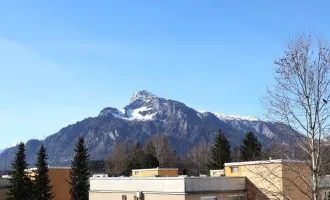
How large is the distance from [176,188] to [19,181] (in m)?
25.8

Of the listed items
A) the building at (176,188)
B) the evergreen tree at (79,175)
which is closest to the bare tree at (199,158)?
the evergreen tree at (79,175)

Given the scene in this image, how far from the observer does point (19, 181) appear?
51406 mm

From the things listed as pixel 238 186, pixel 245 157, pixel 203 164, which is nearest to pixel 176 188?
pixel 238 186

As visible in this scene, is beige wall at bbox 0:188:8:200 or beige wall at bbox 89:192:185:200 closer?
beige wall at bbox 89:192:185:200

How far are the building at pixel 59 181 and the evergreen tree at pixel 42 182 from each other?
2.98m

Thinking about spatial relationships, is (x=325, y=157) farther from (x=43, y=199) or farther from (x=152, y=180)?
(x=43, y=199)

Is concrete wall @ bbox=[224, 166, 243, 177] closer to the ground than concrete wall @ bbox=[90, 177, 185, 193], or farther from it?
farther from it

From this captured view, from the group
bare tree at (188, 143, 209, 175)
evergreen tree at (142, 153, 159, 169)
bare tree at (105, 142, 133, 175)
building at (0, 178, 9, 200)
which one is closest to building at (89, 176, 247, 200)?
building at (0, 178, 9, 200)

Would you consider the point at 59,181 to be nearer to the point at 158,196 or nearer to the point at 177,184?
the point at 158,196

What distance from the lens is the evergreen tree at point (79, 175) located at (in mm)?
52750

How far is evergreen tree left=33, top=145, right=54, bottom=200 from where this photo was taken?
5259 centimetres

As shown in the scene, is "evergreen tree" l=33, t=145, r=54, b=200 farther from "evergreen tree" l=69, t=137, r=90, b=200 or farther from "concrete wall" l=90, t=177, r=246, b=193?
→ "concrete wall" l=90, t=177, r=246, b=193

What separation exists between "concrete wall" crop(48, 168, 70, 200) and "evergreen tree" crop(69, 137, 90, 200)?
3.42 metres

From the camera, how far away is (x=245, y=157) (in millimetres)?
77938
